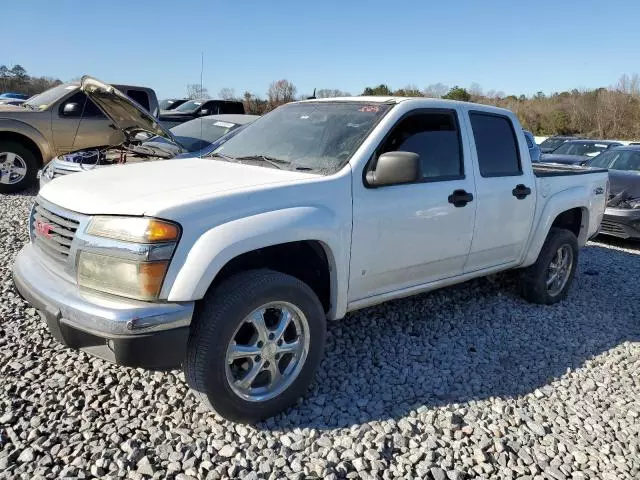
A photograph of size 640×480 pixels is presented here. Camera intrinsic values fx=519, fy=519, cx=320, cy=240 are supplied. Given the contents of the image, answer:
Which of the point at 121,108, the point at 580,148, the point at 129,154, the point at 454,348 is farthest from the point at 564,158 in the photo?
the point at 121,108

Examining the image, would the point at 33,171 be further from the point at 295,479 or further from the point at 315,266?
the point at 295,479

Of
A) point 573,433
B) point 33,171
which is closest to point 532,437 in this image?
point 573,433

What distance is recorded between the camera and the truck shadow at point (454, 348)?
3.21 metres

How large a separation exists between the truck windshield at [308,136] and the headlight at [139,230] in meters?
1.12

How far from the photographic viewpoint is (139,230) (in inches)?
98.1

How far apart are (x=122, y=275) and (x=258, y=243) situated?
0.68 metres

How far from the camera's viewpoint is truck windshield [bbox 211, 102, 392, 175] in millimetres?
3410

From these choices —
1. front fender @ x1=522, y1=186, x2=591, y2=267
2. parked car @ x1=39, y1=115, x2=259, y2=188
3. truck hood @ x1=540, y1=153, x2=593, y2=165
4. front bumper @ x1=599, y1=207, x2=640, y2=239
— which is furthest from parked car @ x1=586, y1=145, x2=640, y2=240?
parked car @ x1=39, y1=115, x2=259, y2=188

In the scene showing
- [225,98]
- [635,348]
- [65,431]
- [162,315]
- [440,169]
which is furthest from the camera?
[225,98]

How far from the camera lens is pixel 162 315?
2.45 m

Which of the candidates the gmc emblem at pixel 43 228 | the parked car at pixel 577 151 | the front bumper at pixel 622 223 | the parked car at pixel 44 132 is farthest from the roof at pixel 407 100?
the parked car at pixel 577 151

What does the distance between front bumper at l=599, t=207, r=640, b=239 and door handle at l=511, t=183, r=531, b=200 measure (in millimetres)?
4169

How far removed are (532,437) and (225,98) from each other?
45.8ft

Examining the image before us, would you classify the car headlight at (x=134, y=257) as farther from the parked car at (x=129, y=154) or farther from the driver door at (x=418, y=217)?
the parked car at (x=129, y=154)
